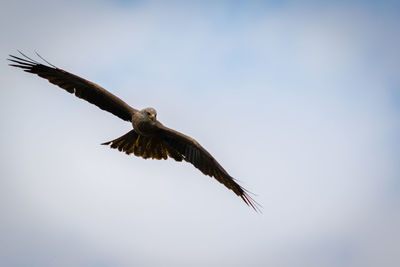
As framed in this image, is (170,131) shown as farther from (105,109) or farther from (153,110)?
(105,109)

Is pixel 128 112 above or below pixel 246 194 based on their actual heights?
above

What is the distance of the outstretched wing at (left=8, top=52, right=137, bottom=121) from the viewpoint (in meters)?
12.4

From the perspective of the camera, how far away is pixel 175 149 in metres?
13.2

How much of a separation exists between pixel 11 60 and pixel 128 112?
8.16 ft

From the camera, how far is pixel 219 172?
13.0 meters

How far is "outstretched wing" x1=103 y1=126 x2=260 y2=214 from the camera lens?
1294cm

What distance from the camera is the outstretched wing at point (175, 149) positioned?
42.4 ft

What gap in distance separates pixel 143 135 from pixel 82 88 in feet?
5.08

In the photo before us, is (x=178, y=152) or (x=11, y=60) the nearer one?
(x=11, y=60)

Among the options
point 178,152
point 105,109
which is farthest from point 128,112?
point 178,152

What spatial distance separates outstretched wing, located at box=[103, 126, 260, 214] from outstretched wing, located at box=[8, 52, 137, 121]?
0.56 meters

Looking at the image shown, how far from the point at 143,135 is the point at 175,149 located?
719mm

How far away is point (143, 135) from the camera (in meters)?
13.1

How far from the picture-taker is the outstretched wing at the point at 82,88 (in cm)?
1243
